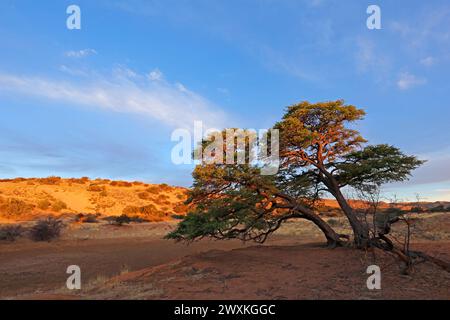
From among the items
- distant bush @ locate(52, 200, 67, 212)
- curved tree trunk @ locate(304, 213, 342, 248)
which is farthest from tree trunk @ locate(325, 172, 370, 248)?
distant bush @ locate(52, 200, 67, 212)

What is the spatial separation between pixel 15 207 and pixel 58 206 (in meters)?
4.67

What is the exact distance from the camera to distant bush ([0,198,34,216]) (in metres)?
37.4

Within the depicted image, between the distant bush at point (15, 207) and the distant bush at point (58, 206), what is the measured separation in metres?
2.41

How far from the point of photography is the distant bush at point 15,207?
123 ft

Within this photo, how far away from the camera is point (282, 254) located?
13039 millimetres

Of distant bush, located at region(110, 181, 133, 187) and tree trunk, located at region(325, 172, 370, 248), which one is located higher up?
distant bush, located at region(110, 181, 133, 187)

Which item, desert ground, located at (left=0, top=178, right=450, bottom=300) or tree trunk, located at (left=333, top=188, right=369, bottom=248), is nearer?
desert ground, located at (left=0, top=178, right=450, bottom=300)

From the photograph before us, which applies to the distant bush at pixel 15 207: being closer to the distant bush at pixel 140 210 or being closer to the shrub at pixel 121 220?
the distant bush at pixel 140 210

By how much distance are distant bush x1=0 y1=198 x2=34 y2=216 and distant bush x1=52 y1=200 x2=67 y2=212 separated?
7.90 ft

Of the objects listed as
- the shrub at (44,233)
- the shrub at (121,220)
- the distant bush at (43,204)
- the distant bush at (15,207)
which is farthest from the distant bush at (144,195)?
the shrub at (44,233)

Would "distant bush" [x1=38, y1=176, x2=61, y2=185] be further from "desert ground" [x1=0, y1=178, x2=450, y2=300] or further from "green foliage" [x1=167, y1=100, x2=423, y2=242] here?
"green foliage" [x1=167, y1=100, x2=423, y2=242]
